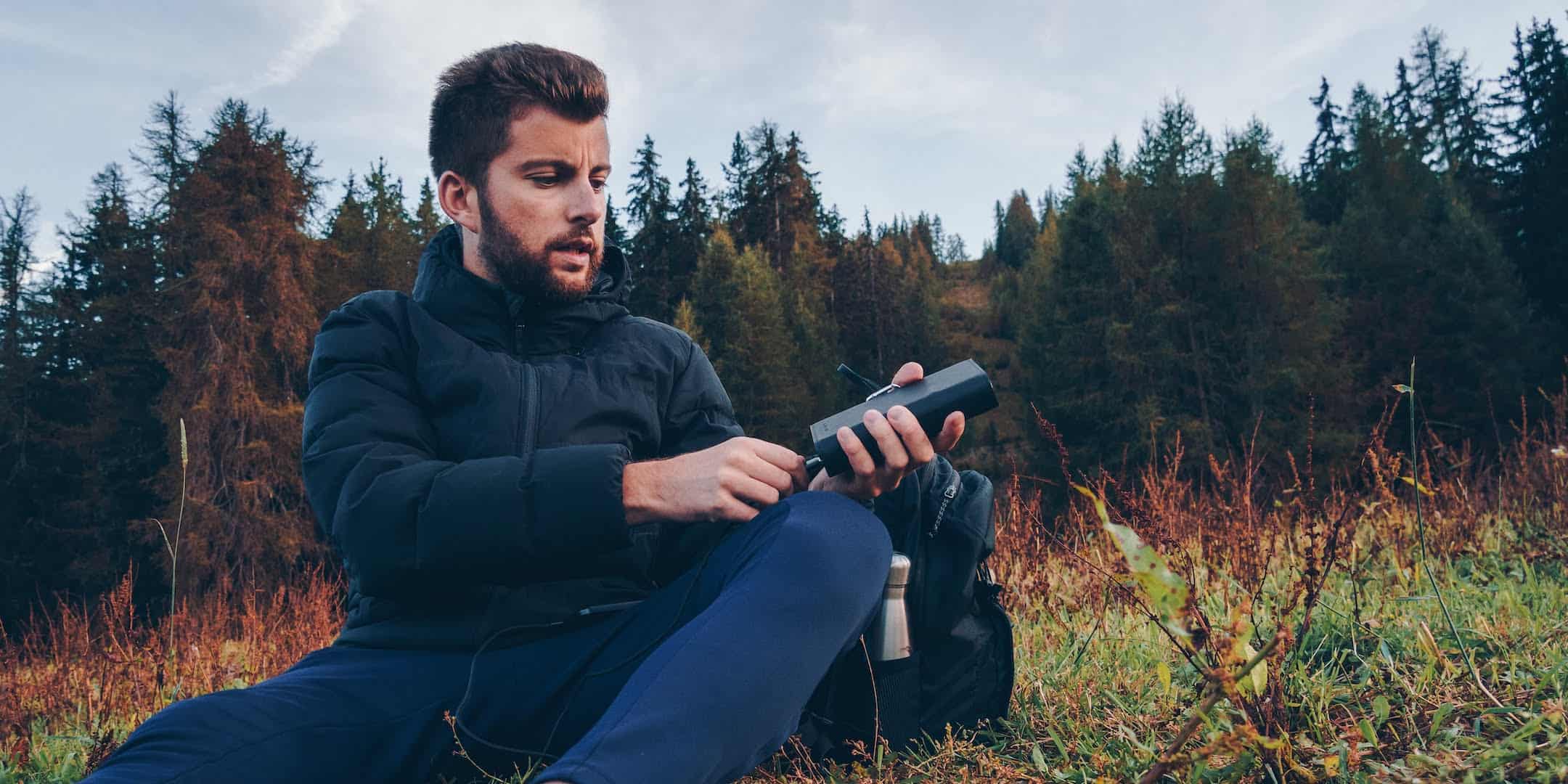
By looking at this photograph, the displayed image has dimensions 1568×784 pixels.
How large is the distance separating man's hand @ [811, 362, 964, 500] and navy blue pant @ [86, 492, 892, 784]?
0.13 m

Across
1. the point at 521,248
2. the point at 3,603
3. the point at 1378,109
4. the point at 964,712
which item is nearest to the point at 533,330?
the point at 521,248

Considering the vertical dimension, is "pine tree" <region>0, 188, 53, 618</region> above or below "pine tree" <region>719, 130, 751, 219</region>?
below

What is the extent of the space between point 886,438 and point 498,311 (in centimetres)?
118

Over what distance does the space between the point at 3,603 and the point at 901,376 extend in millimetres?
25548

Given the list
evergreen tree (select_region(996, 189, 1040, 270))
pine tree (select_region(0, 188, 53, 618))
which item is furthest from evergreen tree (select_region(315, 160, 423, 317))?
evergreen tree (select_region(996, 189, 1040, 270))

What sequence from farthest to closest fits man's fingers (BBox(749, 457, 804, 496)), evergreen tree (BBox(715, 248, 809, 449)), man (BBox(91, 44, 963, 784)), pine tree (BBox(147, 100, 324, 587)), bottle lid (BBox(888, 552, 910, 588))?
evergreen tree (BBox(715, 248, 809, 449)) < pine tree (BBox(147, 100, 324, 587)) < bottle lid (BBox(888, 552, 910, 588)) < man's fingers (BBox(749, 457, 804, 496)) < man (BBox(91, 44, 963, 784))

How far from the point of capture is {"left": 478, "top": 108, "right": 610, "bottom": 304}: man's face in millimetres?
2334

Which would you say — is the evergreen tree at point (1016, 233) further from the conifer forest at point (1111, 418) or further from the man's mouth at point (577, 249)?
the man's mouth at point (577, 249)

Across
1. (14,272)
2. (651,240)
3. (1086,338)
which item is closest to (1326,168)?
(1086,338)

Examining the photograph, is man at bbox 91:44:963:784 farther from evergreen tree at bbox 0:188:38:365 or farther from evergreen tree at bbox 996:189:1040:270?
evergreen tree at bbox 996:189:1040:270

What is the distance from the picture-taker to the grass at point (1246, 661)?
63.0 inches

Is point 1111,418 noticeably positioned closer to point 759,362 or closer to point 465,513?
point 759,362

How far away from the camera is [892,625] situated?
81.4 inches

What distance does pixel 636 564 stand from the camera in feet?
→ 6.95
